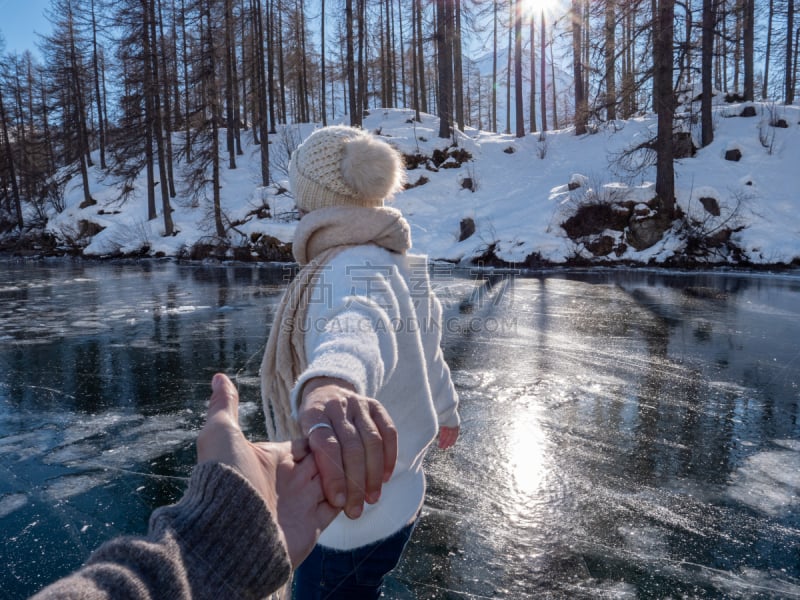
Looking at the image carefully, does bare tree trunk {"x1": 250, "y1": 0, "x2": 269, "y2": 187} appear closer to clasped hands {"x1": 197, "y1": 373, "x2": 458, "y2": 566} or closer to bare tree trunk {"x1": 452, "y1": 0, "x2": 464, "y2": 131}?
bare tree trunk {"x1": 452, "y1": 0, "x2": 464, "y2": 131}

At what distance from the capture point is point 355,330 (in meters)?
1.40

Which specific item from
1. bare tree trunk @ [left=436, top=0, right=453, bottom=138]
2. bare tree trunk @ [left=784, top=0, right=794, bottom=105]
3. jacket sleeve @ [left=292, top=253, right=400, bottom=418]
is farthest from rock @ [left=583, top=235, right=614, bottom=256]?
bare tree trunk @ [left=784, top=0, right=794, bottom=105]


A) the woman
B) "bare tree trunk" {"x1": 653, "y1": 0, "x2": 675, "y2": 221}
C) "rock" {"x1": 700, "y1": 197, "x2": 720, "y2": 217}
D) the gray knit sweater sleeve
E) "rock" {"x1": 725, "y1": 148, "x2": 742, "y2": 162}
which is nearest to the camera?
the gray knit sweater sleeve

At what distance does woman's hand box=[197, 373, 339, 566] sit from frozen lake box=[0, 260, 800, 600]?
191 centimetres

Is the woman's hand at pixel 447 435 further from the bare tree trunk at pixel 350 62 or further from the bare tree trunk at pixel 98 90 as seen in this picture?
the bare tree trunk at pixel 98 90

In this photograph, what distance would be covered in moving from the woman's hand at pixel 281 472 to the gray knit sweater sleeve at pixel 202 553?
5 cm

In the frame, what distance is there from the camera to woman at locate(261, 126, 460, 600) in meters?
1.53

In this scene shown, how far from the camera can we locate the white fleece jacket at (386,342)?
1426 mm

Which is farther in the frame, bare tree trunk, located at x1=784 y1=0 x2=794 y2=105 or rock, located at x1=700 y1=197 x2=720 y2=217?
bare tree trunk, located at x1=784 y1=0 x2=794 y2=105

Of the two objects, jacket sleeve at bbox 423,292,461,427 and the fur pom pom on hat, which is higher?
the fur pom pom on hat

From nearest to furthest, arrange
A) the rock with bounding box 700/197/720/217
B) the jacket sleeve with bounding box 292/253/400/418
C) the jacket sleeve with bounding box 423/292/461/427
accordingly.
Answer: the jacket sleeve with bounding box 292/253/400/418, the jacket sleeve with bounding box 423/292/461/427, the rock with bounding box 700/197/720/217

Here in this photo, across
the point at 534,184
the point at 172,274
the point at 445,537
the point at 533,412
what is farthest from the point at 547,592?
the point at 534,184

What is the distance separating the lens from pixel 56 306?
11109 millimetres

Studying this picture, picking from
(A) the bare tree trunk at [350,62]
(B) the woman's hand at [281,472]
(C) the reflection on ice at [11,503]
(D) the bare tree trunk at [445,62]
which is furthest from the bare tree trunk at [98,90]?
(B) the woman's hand at [281,472]
